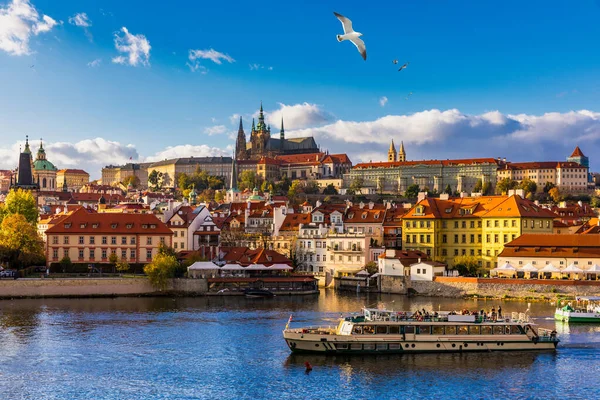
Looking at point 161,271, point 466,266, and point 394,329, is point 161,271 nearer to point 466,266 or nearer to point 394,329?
point 466,266

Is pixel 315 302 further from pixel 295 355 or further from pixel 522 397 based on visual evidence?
pixel 522 397

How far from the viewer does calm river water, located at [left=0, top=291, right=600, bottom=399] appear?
3697cm

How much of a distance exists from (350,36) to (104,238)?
172ft

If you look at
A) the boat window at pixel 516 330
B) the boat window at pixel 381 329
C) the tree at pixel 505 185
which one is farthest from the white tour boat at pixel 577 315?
the tree at pixel 505 185

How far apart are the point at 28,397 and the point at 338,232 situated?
56015mm

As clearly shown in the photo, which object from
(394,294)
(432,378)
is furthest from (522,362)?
(394,294)

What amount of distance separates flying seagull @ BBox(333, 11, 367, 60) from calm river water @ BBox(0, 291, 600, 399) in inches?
572

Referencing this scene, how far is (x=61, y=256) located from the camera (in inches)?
3123

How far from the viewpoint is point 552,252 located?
72.9 m

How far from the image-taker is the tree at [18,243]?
258 feet

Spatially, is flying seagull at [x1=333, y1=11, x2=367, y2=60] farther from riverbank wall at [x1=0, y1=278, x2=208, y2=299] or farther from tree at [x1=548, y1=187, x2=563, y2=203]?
tree at [x1=548, y1=187, x2=563, y2=203]

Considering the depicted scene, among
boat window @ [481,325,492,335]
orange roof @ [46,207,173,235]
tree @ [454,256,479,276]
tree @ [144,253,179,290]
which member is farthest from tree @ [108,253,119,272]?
boat window @ [481,325,492,335]

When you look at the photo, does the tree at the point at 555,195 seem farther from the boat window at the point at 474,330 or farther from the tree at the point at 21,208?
the boat window at the point at 474,330

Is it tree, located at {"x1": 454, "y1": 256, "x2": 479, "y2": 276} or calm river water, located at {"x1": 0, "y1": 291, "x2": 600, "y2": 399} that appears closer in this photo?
calm river water, located at {"x1": 0, "y1": 291, "x2": 600, "y2": 399}
